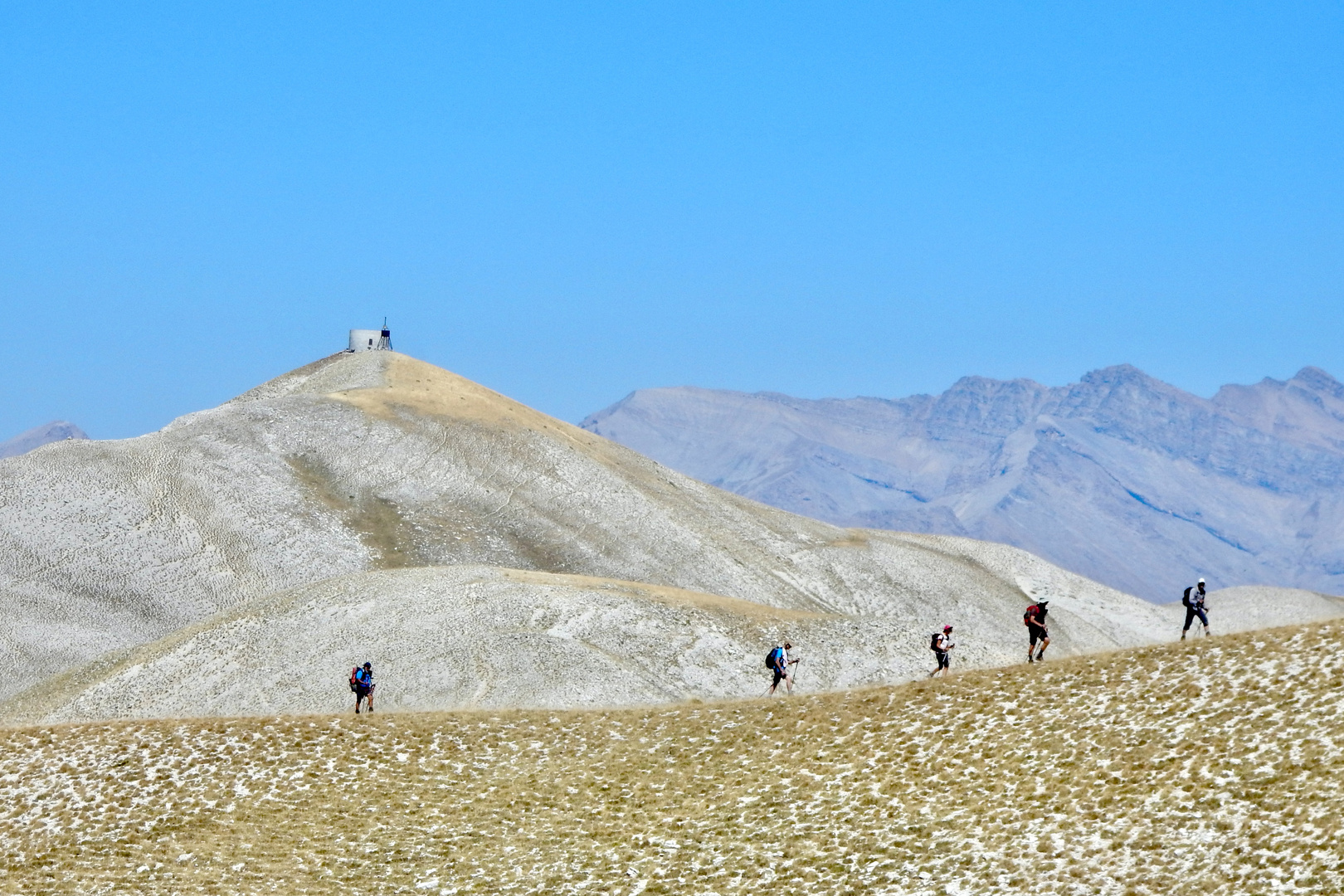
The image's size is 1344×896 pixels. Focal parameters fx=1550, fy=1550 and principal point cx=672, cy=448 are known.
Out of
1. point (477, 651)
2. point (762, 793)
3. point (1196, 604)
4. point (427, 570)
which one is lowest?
point (762, 793)

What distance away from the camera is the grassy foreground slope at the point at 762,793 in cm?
3262

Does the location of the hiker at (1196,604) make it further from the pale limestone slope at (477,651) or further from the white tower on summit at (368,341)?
the white tower on summit at (368,341)

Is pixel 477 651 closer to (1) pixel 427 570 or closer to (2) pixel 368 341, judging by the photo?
(1) pixel 427 570

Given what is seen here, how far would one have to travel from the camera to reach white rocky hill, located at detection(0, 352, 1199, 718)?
7844cm

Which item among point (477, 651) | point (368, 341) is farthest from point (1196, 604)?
point (368, 341)

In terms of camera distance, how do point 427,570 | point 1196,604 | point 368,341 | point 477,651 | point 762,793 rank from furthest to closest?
point 368,341, point 427,570, point 477,651, point 1196,604, point 762,793

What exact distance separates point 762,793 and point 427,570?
173 ft

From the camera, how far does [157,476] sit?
122 metres

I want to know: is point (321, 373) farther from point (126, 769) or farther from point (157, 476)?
point (126, 769)

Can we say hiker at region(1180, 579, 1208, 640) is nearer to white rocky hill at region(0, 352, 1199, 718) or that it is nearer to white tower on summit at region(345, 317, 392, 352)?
white rocky hill at region(0, 352, 1199, 718)

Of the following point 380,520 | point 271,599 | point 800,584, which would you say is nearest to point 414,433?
point 380,520

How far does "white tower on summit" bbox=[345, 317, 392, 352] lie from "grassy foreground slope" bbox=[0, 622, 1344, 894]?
120 m

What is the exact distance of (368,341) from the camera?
169m

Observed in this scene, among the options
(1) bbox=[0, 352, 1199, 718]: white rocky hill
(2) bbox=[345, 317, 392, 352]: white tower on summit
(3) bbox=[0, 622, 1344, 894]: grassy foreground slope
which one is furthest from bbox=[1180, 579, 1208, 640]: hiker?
(2) bbox=[345, 317, 392, 352]: white tower on summit
